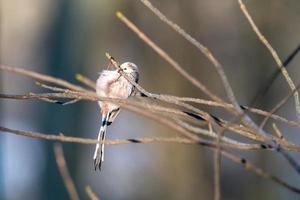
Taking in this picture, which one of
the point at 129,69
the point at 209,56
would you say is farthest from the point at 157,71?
the point at 209,56

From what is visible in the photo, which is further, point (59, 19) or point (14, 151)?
point (14, 151)

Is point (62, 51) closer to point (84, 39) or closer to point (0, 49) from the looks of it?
point (84, 39)

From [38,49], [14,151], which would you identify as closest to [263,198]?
[38,49]

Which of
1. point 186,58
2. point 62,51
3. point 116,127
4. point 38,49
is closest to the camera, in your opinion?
Result: point 186,58

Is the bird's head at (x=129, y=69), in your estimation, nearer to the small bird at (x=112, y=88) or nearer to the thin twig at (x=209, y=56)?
the small bird at (x=112, y=88)

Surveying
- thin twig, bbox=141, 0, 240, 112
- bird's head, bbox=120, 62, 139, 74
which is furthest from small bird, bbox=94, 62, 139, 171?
thin twig, bbox=141, 0, 240, 112

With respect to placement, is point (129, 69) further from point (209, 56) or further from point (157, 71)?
point (157, 71)

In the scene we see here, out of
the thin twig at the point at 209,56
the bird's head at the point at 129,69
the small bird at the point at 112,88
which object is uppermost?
the bird's head at the point at 129,69

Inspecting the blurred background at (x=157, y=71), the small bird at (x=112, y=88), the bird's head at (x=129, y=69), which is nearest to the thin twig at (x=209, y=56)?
the small bird at (x=112, y=88)
